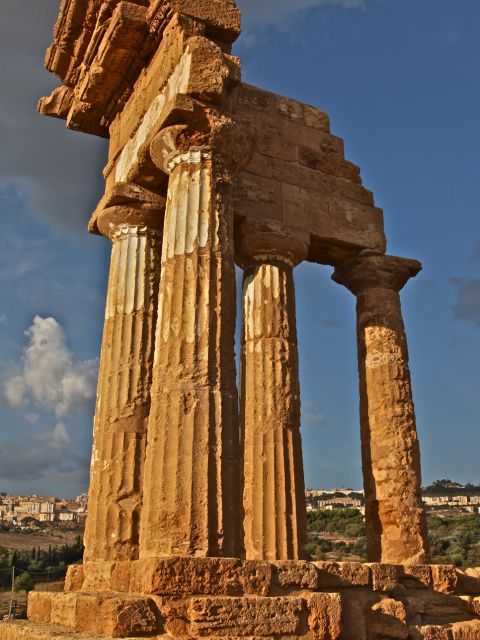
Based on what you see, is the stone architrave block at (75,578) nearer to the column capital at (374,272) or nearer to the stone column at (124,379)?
the stone column at (124,379)

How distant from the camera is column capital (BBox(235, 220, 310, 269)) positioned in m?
12.7

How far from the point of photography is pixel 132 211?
39.4 feet

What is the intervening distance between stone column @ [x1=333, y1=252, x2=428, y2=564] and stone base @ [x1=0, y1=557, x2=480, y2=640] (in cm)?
288

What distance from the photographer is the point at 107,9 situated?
38.7 ft

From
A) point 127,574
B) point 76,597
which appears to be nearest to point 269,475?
point 127,574

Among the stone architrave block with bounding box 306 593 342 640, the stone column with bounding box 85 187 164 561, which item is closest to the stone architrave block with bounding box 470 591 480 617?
the stone architrave block with bounding box 306 593 342 640

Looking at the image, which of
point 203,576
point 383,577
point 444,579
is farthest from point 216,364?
point 444,579

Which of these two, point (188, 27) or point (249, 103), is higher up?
point (249, 103)

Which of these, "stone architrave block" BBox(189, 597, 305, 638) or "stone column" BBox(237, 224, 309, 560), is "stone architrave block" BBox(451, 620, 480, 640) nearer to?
"stone column" BBox(237, 224, 309, 560)

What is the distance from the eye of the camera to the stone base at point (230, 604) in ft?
23.1

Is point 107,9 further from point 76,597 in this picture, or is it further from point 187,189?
point 76,597

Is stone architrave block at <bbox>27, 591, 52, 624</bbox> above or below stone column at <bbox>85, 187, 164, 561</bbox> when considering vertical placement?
below

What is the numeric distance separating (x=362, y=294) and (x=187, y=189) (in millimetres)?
5698

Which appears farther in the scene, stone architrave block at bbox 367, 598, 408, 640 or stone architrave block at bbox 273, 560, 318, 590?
stone architrave block at bbox 367, 598, 408, 640
